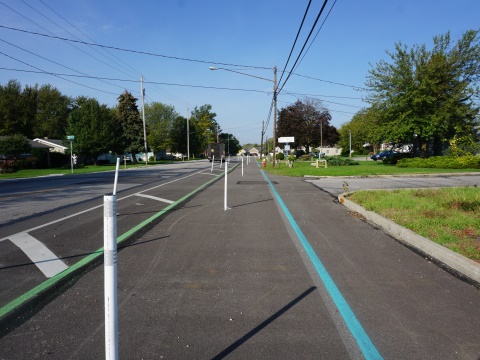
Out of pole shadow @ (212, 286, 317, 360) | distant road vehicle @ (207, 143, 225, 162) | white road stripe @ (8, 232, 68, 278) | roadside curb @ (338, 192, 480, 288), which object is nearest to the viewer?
pole shadow @ (212, 286, 317, 360)

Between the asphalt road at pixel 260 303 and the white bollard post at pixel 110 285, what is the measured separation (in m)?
0.78

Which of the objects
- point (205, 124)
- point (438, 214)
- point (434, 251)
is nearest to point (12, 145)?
point (438, 214)

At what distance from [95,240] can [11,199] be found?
818cm

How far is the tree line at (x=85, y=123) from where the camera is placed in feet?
153

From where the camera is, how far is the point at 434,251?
534cm

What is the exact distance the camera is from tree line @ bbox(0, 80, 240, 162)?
153 feet

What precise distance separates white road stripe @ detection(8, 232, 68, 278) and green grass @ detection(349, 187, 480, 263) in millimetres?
5844

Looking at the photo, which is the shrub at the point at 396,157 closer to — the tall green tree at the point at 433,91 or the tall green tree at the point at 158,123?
the tall green tree at the point at 433,91

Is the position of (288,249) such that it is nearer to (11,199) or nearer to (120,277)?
(120,277)

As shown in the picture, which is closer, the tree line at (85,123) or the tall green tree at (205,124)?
the tree line at (85,123)

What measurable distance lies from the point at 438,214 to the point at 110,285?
7.72m

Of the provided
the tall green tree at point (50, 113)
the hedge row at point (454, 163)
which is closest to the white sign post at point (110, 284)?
the hedge row at point (454, 163)

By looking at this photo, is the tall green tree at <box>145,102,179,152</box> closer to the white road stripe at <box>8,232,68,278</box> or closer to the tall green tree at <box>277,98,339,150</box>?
the tall green tree at <box>277,98,339,150</box>

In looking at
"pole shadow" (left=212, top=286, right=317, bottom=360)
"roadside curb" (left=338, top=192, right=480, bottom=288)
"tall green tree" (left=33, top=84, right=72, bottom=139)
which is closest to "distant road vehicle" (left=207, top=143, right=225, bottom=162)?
"roadside curb" (left=338, top=192, right=480, bottom=288)
